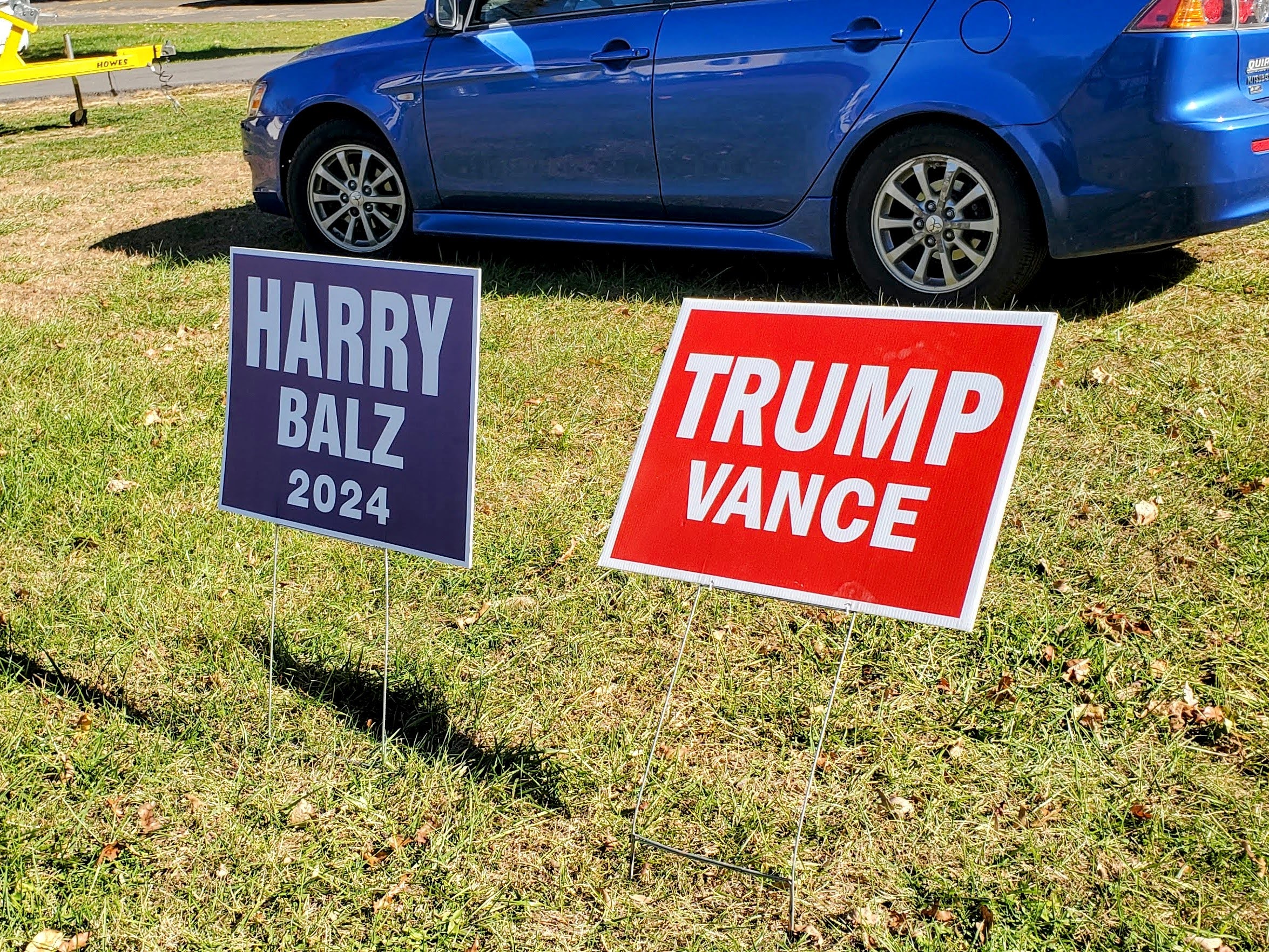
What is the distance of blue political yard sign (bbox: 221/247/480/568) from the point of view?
109 inches

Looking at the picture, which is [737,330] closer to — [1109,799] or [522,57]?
[1109,799]

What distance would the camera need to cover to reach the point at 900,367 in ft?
8.22

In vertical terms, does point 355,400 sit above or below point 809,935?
above

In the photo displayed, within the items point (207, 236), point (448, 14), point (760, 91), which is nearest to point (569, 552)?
point (760, 91)

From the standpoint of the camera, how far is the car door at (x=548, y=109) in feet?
18.6

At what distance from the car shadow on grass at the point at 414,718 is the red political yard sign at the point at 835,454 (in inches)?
24.0

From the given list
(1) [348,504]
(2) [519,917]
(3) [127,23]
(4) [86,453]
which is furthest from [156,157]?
(3) [127,23]

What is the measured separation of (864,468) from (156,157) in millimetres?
10428

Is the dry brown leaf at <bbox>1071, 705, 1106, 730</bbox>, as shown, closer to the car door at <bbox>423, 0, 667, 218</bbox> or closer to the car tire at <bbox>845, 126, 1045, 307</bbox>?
the car tire at <bbox>845, 126, 1045, 307</bbox>

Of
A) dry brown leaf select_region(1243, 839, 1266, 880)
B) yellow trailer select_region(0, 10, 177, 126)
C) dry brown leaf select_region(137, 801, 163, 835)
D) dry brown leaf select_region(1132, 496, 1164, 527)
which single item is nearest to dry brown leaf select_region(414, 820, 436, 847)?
dry brown leaf select_region(137, 801, 163, 835)

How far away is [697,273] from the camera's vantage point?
619 centimetres

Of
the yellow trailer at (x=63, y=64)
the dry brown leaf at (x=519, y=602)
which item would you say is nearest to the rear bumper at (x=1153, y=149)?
the dry brown leaf at (x=519, y=602)

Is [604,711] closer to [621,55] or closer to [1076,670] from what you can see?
[1076,670]

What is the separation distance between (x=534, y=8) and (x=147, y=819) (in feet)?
14.8
